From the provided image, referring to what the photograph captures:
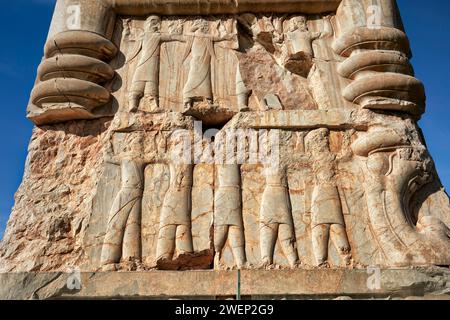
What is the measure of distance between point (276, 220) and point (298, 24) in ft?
8.89

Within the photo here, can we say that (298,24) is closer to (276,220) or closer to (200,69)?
(200,69)

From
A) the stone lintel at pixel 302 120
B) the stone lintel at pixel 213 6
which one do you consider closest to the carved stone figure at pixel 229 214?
the stone lintel at pixel 302 120

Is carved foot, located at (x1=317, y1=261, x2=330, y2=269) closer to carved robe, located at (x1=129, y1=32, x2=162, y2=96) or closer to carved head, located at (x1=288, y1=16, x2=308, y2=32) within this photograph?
carved robe, located at (x1=129, y1=32, x2=162, y2=96)

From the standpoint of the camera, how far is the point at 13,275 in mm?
4785

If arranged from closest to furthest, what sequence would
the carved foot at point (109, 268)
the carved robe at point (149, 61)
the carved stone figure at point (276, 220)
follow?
the carved foot at point (109, 268), the carved stone figure at point (276, 220), the carved robe at point (149, 61)

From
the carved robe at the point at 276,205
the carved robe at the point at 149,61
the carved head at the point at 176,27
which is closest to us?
the carved robe at the point at 276,205

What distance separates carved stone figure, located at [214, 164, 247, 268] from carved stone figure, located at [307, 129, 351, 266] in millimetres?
729

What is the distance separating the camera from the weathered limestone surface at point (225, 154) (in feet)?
16.4

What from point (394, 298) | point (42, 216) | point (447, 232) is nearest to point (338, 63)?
point (447, 232)

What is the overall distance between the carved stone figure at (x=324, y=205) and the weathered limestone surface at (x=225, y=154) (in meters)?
0.01

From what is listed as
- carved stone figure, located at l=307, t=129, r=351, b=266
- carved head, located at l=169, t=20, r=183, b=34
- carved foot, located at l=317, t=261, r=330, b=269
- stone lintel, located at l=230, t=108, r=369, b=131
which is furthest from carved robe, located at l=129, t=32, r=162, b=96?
carved foot, located at l=317, t=261, r=330, b=269

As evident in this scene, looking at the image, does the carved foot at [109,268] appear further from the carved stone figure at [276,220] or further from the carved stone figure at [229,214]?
the carved stone figure at [276,220]

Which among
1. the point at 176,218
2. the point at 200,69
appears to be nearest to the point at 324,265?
the point at 176,218

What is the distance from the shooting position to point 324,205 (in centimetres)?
522
